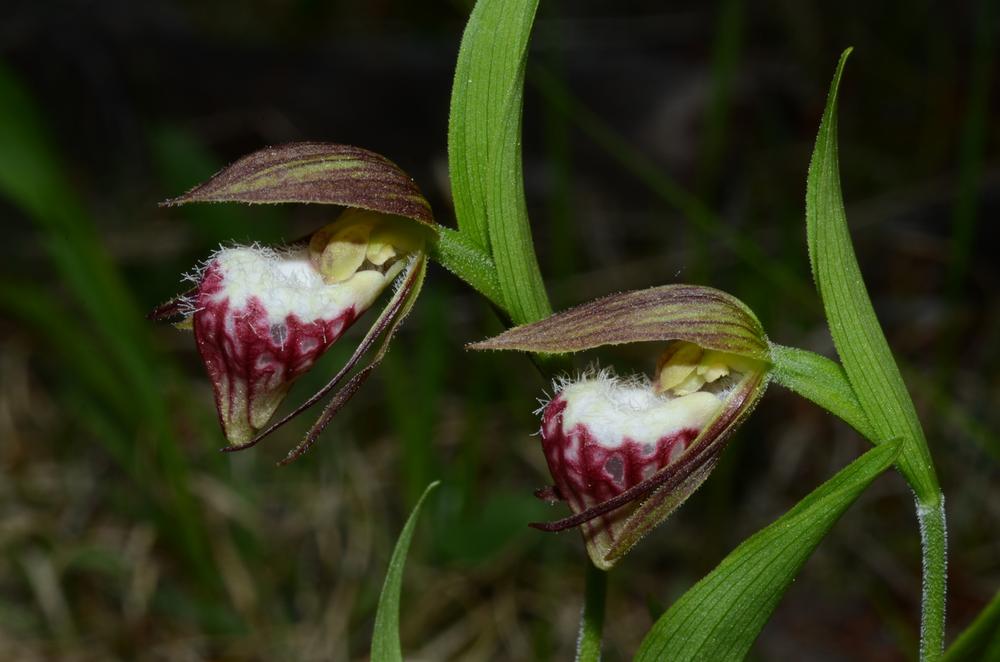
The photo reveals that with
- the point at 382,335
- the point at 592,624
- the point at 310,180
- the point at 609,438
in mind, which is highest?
the point at 310,180

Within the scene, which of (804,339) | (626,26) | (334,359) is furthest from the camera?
(626,26)

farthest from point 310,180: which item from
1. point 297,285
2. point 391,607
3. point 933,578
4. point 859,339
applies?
point 933,578

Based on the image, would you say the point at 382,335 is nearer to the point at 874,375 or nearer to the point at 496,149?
the point at 496,149

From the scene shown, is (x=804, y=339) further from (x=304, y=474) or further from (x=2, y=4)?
(x=2, y=4)

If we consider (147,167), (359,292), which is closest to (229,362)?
(359,292)

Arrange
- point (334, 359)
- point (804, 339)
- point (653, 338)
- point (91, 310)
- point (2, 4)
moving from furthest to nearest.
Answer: point (2, 4) → point (804, 339) → point (334, 359) → point (91, 310) → point (653, 338)

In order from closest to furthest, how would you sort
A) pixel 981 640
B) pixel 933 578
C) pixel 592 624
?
pixel 981 640 < pixel 933 578 < pixel 592 624
